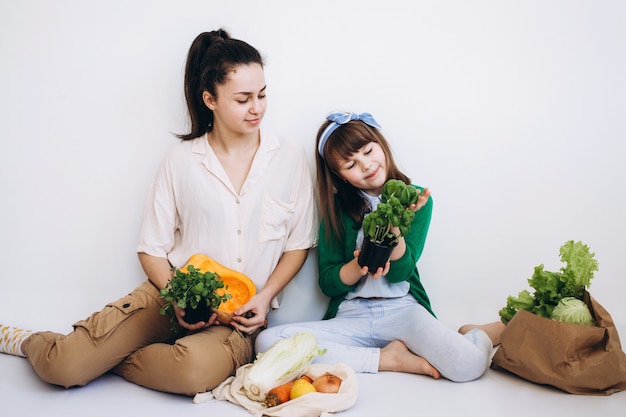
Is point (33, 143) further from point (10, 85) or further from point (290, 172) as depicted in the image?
point (290, 172)

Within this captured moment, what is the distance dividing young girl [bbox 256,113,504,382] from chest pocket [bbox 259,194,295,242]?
0.21 metres

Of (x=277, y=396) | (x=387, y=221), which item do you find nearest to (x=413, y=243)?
(x=387, y=221)

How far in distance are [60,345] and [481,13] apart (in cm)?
270

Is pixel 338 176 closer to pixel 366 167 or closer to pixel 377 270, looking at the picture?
pixel 366 167

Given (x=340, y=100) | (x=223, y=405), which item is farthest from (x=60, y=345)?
(x=340, y=100)

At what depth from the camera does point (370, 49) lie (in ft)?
11.9

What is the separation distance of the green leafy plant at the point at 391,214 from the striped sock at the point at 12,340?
5.88ft

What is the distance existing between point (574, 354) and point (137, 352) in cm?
185

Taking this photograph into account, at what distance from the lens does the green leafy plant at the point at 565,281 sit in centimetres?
288

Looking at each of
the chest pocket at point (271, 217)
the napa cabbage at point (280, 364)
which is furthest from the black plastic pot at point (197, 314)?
the chest pocket at point (271, 217)

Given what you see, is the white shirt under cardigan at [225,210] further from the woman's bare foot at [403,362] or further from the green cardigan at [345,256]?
the woman's bare foot at [403,362]

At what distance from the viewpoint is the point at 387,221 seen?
270 cm

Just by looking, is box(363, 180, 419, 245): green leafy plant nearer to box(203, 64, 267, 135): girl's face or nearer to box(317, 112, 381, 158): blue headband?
box(317, 112, 381, 158): blue headband

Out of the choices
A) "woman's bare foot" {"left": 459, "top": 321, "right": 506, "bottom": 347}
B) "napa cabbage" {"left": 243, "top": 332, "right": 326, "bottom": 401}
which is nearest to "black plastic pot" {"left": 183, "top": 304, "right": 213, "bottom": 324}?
"napa cabbage" {"left": 243, "top": 332, "right": 326, "bottom": 401}
